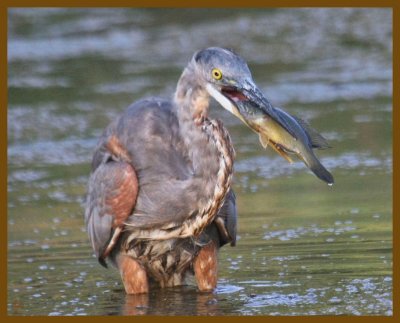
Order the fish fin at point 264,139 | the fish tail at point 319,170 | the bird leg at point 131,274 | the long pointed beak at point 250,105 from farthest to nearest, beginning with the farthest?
1. the bird leg at point 131,274
2. the fish fin at point 264,139
3. the long pointed beak at point 250,105
4. the fish tail at point 319,170

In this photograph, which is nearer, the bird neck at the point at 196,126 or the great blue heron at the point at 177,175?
the great blue heron at the point at 177,175

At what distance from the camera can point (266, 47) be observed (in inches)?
730

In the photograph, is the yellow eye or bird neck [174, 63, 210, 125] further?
bird neck [174, 63, 210, 125]

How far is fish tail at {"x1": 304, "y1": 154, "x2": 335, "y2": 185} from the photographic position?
729 cm

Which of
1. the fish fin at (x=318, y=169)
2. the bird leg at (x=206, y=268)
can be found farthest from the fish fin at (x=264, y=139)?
the bird leg at (x=206, y=268)

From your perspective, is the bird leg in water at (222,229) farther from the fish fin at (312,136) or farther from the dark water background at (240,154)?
the fish fin at (312,136)

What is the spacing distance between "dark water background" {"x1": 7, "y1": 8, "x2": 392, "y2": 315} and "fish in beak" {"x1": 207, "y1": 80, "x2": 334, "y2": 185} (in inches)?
40.5

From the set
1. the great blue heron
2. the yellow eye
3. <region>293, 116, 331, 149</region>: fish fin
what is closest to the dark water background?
the great blue heron

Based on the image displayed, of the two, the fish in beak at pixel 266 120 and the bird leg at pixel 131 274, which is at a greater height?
the fish in beak at pixel 266 120

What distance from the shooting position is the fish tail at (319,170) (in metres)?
7.29

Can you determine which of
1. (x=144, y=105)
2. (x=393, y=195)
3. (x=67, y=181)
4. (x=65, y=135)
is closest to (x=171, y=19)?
(x=65, y=135)

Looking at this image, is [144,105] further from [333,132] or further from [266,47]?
[266,47]

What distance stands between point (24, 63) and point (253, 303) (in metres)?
10.9

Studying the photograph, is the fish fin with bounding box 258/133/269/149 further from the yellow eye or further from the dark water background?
the dark water background
